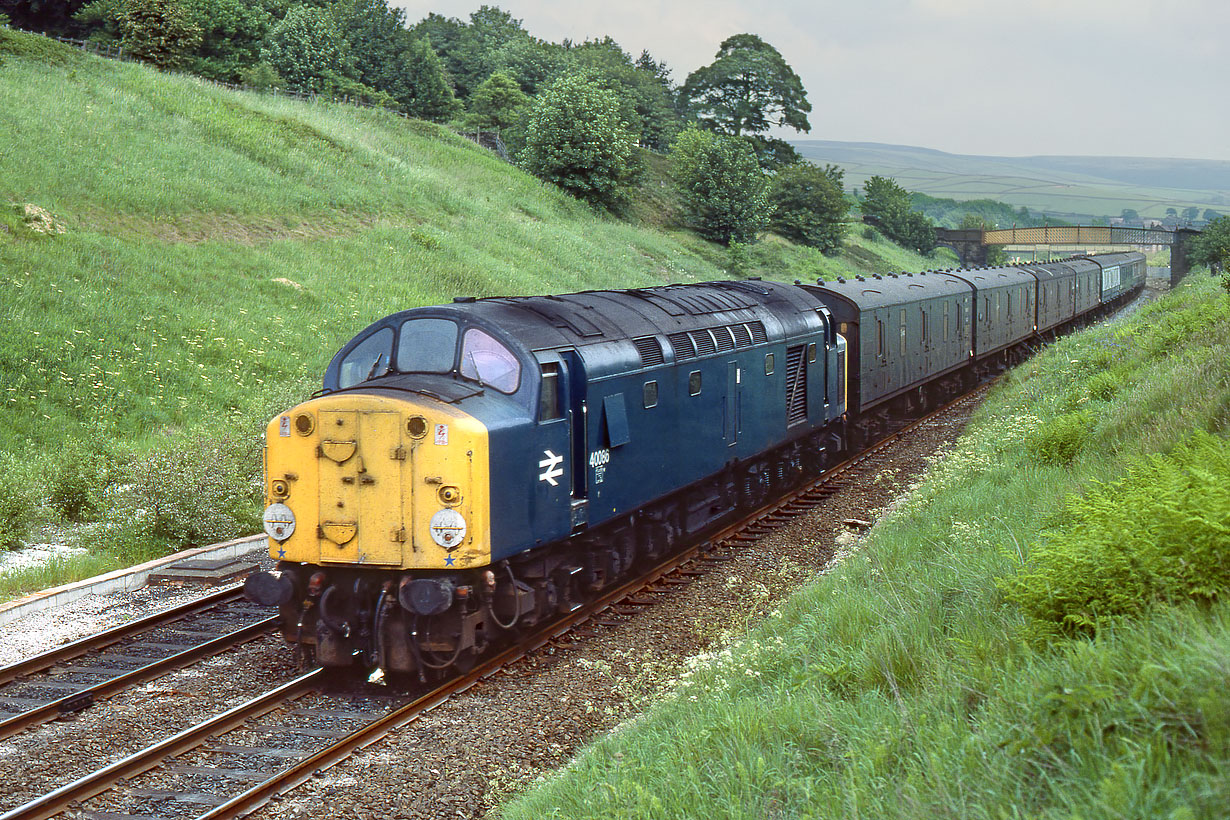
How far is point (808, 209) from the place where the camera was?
6956cm

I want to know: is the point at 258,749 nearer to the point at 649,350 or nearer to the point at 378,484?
the point at 378,484

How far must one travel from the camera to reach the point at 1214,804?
360cm

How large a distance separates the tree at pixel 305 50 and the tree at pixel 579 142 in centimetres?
1573

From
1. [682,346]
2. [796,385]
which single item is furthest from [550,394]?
[796,385]

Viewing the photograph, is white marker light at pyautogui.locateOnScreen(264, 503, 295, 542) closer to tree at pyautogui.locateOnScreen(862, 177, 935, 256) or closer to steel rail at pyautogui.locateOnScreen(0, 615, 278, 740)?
steel rail at pyautogui.locateOnScreen(0, 615, 278, 740)

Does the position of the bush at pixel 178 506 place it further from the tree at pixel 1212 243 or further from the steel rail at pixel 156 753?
the tree at pixel 1212 243

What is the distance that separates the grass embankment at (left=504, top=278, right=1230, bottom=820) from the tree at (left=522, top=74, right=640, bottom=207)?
47.1 meters

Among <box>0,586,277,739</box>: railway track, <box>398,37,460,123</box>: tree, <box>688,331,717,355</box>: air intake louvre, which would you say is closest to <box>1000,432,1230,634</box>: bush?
<box>688,331,717,355</box>: air intake louvre

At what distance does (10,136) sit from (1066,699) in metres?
35.3

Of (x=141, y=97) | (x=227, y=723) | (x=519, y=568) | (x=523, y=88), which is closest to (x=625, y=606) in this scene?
(x=519, y=568)

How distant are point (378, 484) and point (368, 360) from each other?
176 cm

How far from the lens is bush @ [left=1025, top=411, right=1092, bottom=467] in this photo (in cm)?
1275

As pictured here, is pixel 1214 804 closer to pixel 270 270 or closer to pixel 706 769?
pixel 706 769

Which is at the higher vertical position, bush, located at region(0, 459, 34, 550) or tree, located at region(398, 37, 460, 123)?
tree, located at region(398, 37, 460, 123)
